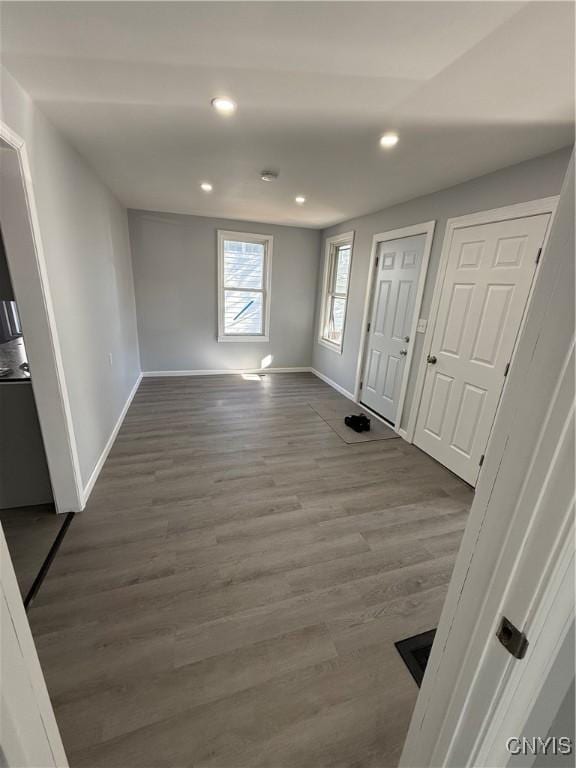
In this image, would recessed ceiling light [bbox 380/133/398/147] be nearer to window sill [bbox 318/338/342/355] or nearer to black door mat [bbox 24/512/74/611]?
window sill [bbox 318/338/342/355]

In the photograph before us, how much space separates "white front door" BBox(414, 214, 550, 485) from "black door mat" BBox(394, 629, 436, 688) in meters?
1.48

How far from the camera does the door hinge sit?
55 centimetres

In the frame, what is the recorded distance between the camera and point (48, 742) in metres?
0.68

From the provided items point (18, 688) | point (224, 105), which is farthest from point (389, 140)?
point (18, 688)

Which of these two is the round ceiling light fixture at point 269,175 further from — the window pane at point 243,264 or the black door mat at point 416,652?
the black door mat at point 416,652

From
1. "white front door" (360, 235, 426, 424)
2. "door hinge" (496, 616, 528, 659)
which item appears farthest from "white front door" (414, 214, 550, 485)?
"door hinge" (496, 616, 528, 659)

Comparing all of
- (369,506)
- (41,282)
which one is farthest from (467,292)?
(41,282)

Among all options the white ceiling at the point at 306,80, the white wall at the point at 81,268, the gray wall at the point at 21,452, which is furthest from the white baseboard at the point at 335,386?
the gray wall at the point at 21,452

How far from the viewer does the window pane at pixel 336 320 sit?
15.8 feet

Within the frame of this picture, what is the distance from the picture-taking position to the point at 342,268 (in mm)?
4828

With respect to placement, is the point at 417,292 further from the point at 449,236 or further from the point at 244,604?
the point at 244,604

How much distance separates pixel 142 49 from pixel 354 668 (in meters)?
2.76

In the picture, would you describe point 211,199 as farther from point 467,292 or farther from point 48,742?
point 48,742

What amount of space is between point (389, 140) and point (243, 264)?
10.9 feet
